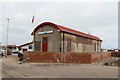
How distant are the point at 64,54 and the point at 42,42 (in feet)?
25.0

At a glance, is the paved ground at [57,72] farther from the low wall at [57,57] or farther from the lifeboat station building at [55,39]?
the lifeboat station building at [55,39]

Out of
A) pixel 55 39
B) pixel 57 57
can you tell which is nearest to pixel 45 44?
pixel 55 39

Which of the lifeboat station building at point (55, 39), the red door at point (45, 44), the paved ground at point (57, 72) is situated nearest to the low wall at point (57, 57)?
the lifeboat station building at point (55, 39)

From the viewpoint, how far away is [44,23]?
30734 mm

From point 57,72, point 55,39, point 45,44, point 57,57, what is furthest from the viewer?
point 45,44

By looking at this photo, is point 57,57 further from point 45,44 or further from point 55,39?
point 45,44

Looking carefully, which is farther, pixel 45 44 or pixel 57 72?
pixel 45 44

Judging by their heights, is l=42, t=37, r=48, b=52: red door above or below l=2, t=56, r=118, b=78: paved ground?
above

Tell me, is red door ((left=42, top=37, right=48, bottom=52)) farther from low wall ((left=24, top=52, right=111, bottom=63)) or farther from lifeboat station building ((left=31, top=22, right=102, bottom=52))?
low wall ((left=24, top=52, right=111, bottom=63))

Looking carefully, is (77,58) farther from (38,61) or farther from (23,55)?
(23,55)

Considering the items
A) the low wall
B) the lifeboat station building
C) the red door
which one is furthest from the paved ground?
the red door

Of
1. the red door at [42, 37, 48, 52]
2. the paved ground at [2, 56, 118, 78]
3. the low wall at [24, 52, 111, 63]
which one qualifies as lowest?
the paved ground at [2, 56, 118, 78]

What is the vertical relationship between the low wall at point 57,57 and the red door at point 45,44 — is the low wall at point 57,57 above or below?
below

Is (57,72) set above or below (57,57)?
below
